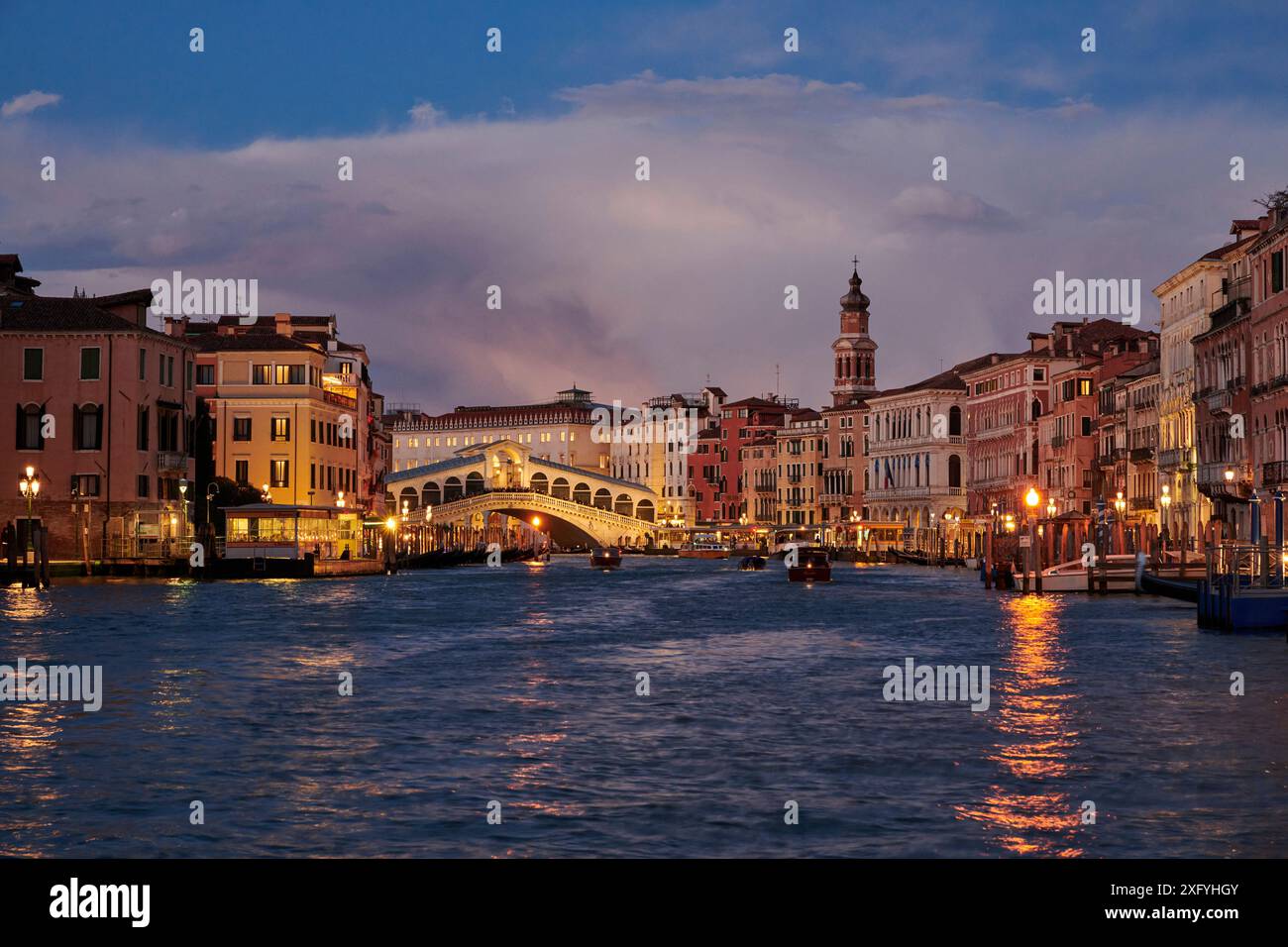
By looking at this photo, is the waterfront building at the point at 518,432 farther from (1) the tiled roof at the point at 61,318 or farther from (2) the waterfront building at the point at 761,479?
(1) the tiled roof at the point at 61,318

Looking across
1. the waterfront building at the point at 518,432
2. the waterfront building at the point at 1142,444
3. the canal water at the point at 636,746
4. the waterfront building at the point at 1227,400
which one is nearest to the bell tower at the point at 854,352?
the waterfront building at the point at 518,432

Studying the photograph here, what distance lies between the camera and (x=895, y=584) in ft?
190

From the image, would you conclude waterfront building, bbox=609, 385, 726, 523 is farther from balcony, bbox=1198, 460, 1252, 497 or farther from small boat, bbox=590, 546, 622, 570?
balcony, bbox=1198, 460, 1252, 497

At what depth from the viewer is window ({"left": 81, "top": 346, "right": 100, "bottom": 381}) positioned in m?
50.5

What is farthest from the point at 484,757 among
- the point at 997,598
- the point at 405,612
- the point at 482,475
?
the point at 482,475

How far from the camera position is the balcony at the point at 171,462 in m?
53.0

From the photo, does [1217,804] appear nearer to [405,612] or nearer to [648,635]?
[648,635]

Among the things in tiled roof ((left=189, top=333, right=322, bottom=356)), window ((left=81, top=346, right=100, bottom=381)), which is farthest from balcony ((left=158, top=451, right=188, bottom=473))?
tiled roof ((left=189, top=333, right=322, bottom=356))

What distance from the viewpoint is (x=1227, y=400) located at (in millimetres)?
50094

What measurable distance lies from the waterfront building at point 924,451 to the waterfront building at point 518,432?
46.0 m

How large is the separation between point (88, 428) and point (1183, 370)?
3484 cm

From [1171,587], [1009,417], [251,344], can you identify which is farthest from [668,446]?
[1171,587]

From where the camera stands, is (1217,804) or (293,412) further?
(293,412)

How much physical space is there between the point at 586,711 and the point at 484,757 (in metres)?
3.53
